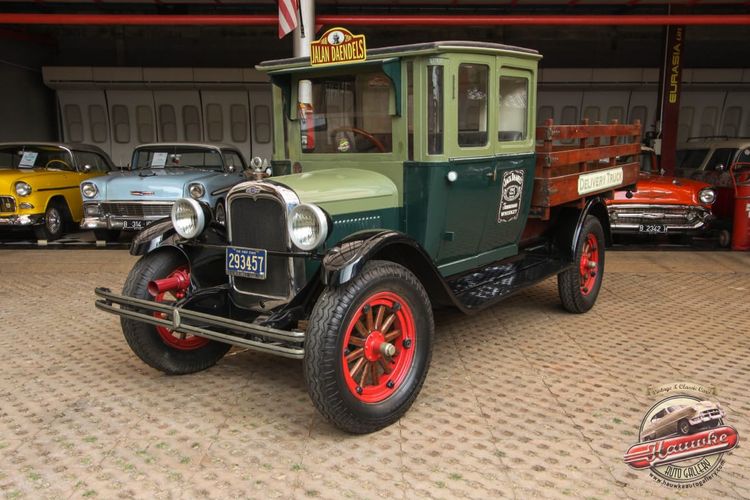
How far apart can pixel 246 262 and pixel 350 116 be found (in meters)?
1.31

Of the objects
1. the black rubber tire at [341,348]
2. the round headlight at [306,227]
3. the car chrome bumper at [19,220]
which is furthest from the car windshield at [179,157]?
the black rubber tire at [341,348]

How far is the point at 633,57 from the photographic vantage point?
47.2 ft

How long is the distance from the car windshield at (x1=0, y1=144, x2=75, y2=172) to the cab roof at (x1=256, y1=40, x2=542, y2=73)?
6445 millimetres

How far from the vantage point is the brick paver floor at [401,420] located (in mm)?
2658

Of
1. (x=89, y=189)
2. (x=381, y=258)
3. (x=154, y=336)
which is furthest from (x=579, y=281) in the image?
(x=89, y=189)

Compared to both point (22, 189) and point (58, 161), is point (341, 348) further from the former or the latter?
point (58, 161)

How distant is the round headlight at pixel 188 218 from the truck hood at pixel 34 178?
19.6ft

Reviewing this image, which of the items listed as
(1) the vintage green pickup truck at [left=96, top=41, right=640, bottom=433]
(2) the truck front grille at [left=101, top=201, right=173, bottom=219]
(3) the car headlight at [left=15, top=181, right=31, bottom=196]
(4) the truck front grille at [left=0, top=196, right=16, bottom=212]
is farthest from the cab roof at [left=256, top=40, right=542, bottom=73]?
(4) the truck front grille at [left=0, top=196, right=16, bottom=212]

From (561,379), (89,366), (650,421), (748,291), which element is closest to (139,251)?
(89,366)

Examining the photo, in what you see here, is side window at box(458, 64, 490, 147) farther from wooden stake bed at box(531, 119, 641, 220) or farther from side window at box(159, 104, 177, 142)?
side window at box(159, 104, 177, 142)

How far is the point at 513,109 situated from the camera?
4.38 m

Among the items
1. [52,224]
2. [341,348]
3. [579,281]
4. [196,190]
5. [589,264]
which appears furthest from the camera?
[52,224]

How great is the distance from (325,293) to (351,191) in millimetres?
847

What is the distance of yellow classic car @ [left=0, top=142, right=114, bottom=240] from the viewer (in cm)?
822
